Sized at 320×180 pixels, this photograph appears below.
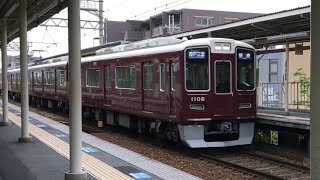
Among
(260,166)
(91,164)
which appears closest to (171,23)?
(260,166)

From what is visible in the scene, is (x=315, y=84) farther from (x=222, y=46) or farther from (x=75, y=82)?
(x=222, y=46)

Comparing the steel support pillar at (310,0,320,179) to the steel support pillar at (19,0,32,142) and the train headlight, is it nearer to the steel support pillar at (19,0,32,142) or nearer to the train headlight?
the train headlight

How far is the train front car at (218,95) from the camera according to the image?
10.6 m

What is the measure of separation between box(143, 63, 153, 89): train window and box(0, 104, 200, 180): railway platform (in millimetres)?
2104

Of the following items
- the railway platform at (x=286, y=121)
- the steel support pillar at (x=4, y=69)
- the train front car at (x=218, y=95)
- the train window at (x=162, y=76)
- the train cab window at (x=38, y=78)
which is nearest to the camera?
the railway platform at (x=286, y=121)

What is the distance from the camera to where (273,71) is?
70.4 ft

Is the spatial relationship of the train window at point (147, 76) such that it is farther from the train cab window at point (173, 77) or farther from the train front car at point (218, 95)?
the train front car at point (218, 95)

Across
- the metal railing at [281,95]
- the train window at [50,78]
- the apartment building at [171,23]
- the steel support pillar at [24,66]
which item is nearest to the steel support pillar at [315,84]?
the steel support pillar at [24,66]

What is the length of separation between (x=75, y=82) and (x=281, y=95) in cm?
1030

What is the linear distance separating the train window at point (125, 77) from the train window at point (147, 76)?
0.75 m

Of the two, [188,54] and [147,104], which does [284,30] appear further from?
[147,104]

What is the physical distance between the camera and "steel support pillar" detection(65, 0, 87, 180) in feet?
20.7

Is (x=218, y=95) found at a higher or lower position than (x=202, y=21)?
lower

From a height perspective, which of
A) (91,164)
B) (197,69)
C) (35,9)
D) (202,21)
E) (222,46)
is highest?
(202,21)
